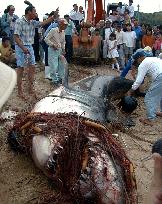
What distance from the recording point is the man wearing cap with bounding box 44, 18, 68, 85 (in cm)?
1074

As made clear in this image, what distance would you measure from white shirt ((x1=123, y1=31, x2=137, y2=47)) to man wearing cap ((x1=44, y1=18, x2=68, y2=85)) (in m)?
5.07

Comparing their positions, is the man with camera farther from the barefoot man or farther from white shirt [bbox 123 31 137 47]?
the barefoot man

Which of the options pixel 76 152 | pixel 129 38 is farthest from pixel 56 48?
pixel 76 152

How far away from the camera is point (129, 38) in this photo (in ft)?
52.2

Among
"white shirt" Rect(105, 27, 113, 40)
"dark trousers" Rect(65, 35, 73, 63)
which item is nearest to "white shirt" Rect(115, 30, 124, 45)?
"white shirt" Rect(105, 27, 113, 40)

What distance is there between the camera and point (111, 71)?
15367mm

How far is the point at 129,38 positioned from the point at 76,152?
11150 mm

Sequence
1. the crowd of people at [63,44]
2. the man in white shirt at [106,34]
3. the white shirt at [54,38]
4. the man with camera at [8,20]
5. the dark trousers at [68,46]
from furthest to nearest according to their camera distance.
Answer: the man in white shirt at [106,34] < the dark trousers at [68,46] < the man with camera at [8,20] < the white shirt at [54,38] < the crowd of people at [63,44]

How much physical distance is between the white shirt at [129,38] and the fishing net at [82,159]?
10.3 meters

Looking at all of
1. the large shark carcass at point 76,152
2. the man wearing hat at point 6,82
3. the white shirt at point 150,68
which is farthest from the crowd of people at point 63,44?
the large shark carcass at point 76,152

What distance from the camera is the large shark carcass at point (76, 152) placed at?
4.91 meters

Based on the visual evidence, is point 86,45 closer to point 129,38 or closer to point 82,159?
point 129,38

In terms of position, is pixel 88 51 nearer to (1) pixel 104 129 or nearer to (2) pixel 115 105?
(2) pixel 115 105

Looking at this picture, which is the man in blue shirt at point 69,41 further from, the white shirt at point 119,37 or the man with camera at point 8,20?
the man with camera at point 8,20
